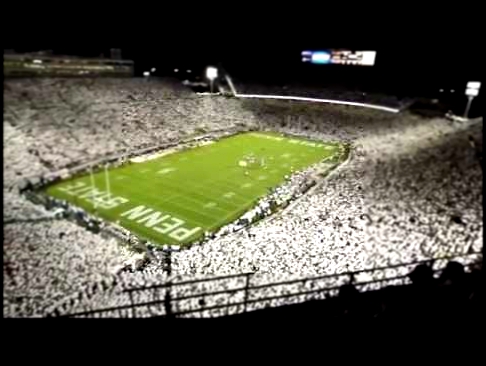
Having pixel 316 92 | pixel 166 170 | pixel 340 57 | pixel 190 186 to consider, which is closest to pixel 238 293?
pixel 190 186

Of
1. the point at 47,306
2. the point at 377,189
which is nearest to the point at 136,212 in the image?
the point at 47,306

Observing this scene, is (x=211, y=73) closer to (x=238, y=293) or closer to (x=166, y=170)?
(x=238, y=293)
